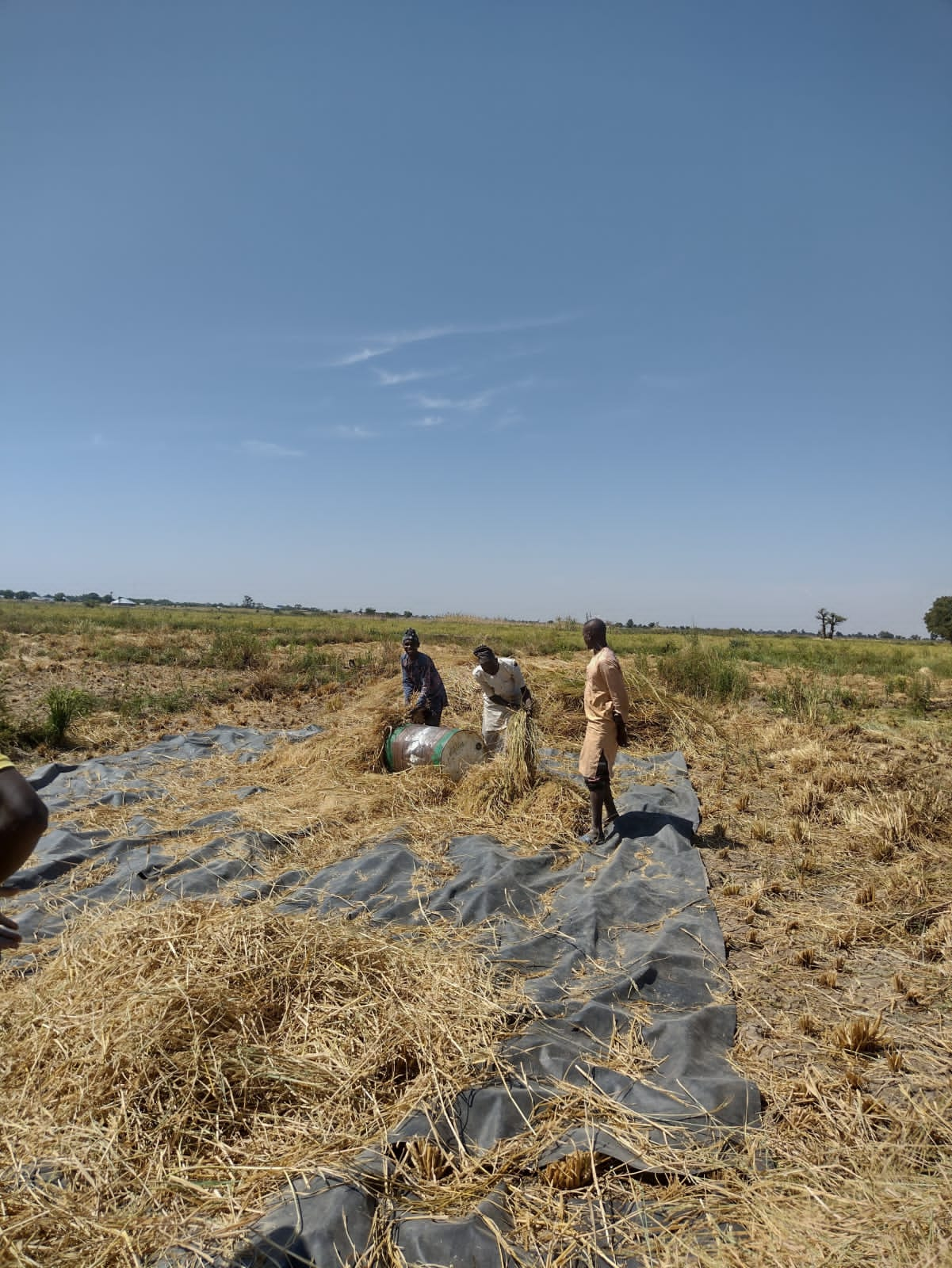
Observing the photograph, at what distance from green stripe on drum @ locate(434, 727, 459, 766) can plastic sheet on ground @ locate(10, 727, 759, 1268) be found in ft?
4.78

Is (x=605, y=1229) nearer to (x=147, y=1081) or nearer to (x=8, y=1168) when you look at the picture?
(x=147, y=1081)


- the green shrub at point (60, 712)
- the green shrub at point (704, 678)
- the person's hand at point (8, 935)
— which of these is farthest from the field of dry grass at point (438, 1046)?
the green shrub at point (704, 678)

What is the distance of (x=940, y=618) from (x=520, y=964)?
4972 centimetres

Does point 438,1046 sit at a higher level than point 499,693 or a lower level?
lower

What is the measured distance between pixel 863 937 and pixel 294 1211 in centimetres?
327

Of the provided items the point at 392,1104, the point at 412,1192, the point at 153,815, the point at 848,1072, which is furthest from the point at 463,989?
the point at 153,815

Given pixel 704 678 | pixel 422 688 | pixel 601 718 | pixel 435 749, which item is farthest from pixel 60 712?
pixel 704 678

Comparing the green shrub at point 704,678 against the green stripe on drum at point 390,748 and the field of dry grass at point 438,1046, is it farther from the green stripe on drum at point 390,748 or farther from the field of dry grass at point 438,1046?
the green stripe on drum at point 390,748

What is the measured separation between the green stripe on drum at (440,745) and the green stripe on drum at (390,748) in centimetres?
57

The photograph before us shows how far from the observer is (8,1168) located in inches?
88.5

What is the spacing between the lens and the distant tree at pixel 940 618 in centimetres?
4303

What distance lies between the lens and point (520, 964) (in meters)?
3.70

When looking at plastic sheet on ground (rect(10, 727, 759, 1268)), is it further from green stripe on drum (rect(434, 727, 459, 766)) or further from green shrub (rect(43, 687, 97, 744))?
green shrub (rect(43, 687, 97, 744))

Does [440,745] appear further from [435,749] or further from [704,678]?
[704,678]
